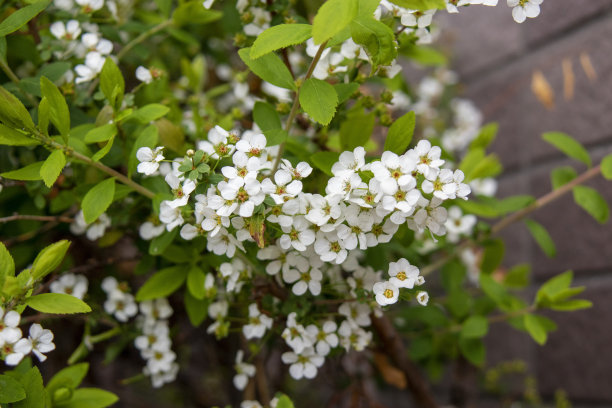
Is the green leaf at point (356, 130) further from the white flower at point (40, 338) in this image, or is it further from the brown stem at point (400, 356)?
the white flower at point (40, 338)

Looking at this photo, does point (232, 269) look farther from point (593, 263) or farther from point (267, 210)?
point (593, 263)

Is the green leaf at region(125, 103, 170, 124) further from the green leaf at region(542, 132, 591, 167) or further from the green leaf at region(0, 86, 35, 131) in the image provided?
the green leaf at region(542, 132, 591, 167)

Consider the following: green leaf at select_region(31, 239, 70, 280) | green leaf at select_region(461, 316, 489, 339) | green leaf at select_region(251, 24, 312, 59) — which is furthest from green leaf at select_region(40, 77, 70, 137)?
green leaf at select_region(461, 316, 489, 339)

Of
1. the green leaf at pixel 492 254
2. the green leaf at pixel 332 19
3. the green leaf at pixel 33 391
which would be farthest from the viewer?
the green leaf at pixel 492 254

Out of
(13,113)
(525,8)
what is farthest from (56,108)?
(525,8)

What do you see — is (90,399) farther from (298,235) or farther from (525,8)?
(525,8)

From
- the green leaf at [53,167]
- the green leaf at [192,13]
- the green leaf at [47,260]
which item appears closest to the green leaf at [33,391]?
the green leaf at [47,260]
